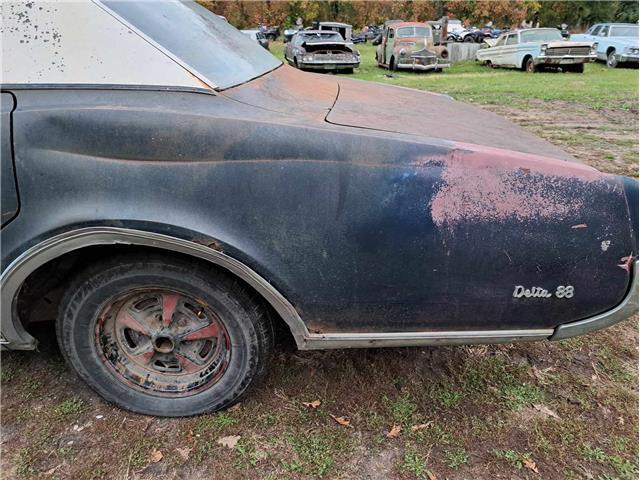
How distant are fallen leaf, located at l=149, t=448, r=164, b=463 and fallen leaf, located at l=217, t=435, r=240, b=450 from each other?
237 millimetres

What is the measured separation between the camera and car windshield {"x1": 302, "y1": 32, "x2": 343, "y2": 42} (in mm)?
19141

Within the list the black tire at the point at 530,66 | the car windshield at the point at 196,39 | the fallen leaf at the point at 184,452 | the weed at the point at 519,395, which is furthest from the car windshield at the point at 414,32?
the fallen leaf at the point at 184,452

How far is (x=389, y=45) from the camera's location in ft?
64.8

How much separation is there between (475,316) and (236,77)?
139 centimetres

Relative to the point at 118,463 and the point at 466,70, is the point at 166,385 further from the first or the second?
the point at 466,70

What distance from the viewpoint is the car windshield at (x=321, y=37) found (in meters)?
19.1

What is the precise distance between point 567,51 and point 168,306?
19001 mm

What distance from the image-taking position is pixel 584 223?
1830mm

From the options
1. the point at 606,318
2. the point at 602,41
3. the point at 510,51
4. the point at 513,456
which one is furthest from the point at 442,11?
the point at 513,456

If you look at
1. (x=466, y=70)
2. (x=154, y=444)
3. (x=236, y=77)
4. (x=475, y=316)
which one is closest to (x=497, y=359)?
(x=475, y=316)

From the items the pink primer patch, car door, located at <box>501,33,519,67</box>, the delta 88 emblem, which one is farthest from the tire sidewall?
car door, located at <box>501,33,519,67</box>

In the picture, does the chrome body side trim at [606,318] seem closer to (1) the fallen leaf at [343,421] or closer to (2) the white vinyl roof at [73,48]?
(1) the fallen leaf at [343,421]

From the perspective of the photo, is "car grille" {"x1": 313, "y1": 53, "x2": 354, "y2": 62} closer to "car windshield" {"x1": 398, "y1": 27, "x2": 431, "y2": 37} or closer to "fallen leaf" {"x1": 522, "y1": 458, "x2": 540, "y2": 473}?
"car windshield" {"x1": 398, "y1": 27, "x2": 431, "y2": 37}

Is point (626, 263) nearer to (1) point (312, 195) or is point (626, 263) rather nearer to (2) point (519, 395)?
(2) point (519, 395)
